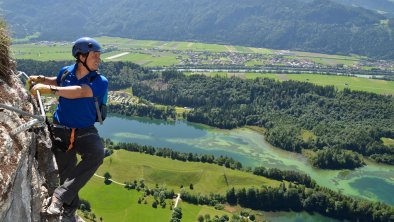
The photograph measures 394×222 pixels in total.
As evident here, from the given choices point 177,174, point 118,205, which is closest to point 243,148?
point 177,174

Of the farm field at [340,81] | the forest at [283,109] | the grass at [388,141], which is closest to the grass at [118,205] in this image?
the forest at [283,109]

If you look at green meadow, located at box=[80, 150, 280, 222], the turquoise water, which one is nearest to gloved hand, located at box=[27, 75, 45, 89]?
green meadow, located at box=[80, 150, 280, 222]

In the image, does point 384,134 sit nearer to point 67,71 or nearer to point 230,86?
point 230,86

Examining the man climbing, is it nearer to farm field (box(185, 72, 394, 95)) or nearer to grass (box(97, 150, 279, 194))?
grass (box(97, 150, 279, 194))

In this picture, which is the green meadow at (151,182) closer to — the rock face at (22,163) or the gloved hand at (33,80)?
the gloved hand at (33,80)

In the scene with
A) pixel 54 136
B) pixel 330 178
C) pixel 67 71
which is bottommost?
pixel 330 178

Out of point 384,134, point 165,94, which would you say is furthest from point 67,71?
point 165,94
